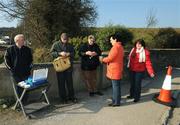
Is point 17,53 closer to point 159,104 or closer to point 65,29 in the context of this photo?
point 159,104

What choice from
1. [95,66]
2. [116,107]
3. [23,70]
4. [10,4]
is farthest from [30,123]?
[10,4]

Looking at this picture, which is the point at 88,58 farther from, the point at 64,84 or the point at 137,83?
the point at 137,83

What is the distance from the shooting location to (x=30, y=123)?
8234 millimetres

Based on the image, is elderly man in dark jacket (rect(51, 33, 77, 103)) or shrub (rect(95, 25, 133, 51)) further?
shrub (rect(95, 25, 133, 51))

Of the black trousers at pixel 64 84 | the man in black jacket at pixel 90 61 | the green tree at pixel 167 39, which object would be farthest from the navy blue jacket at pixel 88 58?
the green tree at pixel 167 39

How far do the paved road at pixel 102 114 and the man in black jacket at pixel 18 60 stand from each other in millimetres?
896

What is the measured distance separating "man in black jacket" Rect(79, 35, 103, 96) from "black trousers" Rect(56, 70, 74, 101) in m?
0.76

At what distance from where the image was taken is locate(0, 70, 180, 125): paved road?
8406 millimetres

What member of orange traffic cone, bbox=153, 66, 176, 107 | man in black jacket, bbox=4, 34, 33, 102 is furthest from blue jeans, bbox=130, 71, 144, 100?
man in black jacket, bbox=4, 34, 33, 102

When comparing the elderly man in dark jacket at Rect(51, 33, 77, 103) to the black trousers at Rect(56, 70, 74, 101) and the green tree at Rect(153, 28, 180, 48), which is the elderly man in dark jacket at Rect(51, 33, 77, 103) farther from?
the green tree at Rect(153, 28, 180, 48)

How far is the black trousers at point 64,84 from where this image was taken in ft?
33.2

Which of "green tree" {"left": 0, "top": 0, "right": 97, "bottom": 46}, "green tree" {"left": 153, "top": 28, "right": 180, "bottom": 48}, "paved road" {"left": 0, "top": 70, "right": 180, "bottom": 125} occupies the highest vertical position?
"green tree" {"left": 0, "top": 0, "right": 97, "bottom": 46}

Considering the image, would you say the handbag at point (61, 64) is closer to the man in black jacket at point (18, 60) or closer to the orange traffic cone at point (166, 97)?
the man in black jacket at point (18, 60)

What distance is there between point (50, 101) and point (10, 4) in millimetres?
9023
